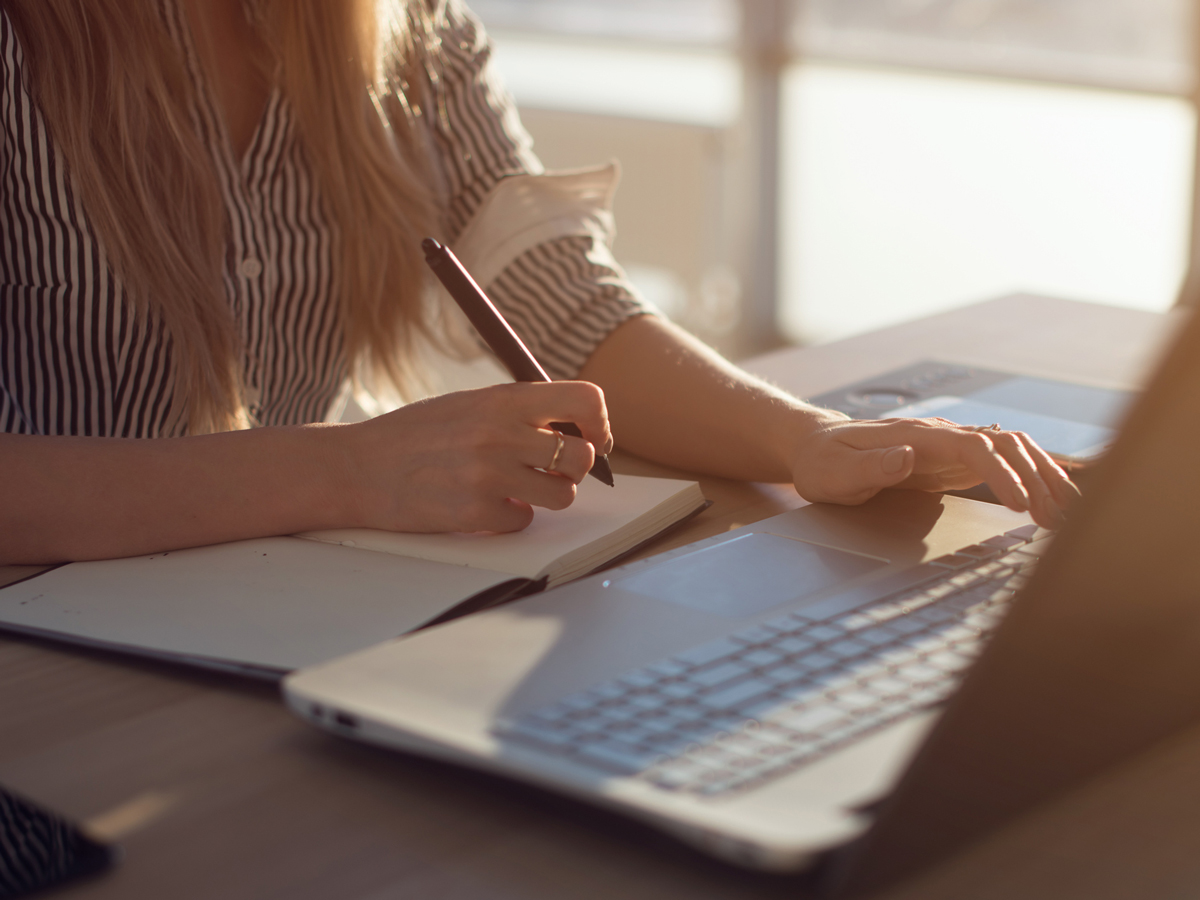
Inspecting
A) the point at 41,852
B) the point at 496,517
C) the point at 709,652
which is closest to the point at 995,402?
the point at 496,517

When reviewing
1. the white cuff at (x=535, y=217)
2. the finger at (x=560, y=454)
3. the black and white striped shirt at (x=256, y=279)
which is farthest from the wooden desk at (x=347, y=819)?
the white cuff at (x=535, y=217)

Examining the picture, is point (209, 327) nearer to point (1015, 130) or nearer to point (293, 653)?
point (293, 653)

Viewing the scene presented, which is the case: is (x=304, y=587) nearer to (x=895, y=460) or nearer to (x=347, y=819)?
(x=347, y=819)

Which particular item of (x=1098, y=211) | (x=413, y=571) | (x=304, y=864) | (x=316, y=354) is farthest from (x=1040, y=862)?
(x=1098, y=211)

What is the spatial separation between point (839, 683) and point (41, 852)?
0.30 metres

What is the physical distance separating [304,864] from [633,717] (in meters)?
0.13

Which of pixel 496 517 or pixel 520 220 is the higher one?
pixel 520 220

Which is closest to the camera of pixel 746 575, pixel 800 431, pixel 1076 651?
→ pixel 1076 651

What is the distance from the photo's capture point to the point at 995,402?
1.02 metres

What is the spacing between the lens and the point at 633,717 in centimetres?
46

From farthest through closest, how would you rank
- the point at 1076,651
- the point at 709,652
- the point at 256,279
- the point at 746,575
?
the point at 256,279 → the point at 746,575 → the point at 709,652 → the point at 1076,651

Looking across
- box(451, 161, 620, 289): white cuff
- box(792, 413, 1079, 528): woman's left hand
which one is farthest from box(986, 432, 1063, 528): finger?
box(451, 161, 620, 289): white cuff

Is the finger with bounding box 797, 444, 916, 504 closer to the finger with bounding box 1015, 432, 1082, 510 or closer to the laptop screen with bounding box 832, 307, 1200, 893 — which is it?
the finger with bounding box 1015, 432, 1082, 510

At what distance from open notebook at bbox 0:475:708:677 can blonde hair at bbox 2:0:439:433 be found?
32cm
